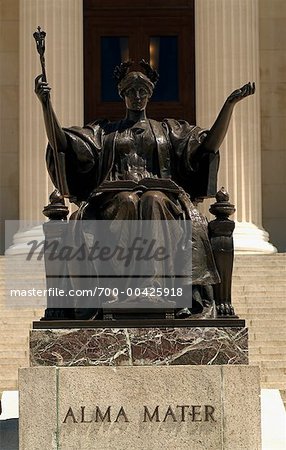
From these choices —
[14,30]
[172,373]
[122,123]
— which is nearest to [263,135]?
[14,30]

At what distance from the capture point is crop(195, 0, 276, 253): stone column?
2625 centimetres

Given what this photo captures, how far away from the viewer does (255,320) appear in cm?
1923

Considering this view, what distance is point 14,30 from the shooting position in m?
31.2

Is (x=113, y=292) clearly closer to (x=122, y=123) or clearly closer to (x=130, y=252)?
(x=130, y=252)

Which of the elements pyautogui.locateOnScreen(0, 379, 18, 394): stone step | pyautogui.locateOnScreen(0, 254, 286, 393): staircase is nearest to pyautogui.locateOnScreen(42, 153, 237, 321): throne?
pyautogui.locateOnScreen(0, 254, 286, 393): staircase

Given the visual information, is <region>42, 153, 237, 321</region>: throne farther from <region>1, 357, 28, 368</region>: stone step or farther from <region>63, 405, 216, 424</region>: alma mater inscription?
<region>1, 357, 28, 368</region>: stone step

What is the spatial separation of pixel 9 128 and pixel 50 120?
1867 cm

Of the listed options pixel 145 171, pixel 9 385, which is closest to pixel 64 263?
pixel 145 171

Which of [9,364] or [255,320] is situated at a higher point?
[255,320]

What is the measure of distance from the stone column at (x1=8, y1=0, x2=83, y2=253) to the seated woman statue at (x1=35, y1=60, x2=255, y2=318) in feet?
43.4

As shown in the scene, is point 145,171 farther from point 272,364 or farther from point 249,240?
point 249,240

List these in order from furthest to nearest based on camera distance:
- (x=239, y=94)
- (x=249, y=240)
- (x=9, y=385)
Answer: (x=249, y=240)
(x=9, y=385)
(x=239, y=94)

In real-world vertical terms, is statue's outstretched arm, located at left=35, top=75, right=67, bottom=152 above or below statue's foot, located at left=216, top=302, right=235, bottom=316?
above

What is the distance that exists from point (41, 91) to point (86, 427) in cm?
311
